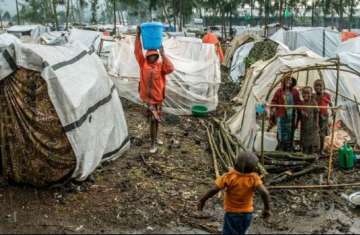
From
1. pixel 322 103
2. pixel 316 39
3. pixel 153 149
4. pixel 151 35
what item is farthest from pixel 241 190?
pixel 316 39

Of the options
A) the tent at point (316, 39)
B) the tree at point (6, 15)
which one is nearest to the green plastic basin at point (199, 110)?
the tent at point (316, 39)

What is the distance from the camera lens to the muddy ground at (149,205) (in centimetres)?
534

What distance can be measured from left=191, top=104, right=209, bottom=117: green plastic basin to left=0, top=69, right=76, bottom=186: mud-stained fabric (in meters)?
5.74

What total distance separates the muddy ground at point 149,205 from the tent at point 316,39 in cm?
1792

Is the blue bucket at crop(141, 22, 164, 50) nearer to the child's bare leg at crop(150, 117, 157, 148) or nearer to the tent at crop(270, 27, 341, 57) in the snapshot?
the child's bare leg at crop(150, 117, 157, 148)

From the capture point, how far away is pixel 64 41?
26.5 ft

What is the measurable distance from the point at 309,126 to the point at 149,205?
3.41 meters

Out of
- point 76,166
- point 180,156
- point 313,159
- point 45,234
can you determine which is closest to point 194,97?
point 180,156

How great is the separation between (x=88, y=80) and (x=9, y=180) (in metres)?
A: 1.60

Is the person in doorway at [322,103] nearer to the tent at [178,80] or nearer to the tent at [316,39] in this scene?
the tent at [178,80]

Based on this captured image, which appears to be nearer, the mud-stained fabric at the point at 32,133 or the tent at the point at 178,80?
the mud-stained fabric at the point at 32,133

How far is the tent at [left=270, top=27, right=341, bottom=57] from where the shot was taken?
80.1 ft

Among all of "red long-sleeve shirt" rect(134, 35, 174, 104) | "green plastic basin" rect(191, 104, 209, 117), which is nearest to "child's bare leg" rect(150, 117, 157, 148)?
"red long-sleeve shirt" rect(134, 35, 174, 104)

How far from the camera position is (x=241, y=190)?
4.36 m
